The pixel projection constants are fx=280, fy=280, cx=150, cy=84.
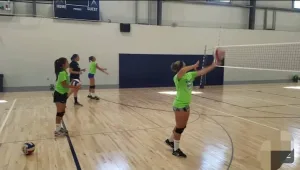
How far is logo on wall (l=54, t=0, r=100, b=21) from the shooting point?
13.4 meters

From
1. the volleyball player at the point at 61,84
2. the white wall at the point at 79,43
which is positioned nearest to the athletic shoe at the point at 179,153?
the volleyball player at the point at 61,84

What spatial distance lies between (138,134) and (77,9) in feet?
31.7

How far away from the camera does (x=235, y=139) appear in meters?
5.69

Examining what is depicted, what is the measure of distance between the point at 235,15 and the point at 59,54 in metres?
11.0

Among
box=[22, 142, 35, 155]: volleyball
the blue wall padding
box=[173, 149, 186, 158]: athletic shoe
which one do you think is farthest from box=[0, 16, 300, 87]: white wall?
box=[173, 149, 186, 158]: athletic shoe

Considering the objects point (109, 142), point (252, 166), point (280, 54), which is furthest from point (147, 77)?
point (252, 166)

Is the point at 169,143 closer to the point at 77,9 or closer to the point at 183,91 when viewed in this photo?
the point at 183,91

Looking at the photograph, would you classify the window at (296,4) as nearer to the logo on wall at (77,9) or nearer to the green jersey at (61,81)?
the logo on wall at (77,9)

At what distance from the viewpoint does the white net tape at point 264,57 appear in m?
16.3

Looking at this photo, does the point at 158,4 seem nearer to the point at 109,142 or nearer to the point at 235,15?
the point at 235,15

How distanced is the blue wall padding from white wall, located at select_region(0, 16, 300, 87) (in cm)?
29

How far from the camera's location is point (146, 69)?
1564 centimetres

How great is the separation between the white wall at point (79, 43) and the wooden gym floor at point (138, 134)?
134 inches

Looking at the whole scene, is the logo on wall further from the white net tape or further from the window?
the window
